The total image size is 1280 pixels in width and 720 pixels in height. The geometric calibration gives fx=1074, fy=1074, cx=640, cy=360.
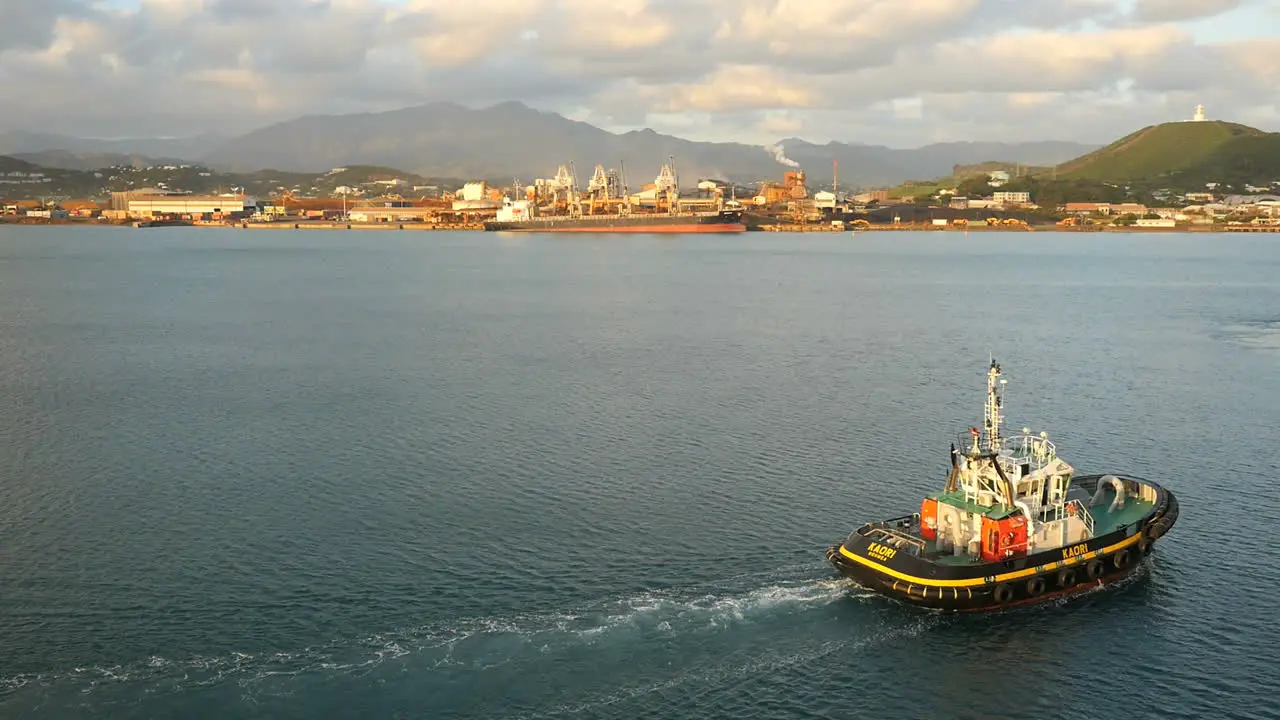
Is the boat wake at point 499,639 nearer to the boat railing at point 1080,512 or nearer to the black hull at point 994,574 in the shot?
the black hull at point 994,574

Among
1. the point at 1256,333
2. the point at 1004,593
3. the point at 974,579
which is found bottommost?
the point at 1004,593

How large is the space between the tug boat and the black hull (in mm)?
24

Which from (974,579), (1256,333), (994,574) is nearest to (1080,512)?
(994,574)

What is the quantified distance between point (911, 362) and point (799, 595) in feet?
120

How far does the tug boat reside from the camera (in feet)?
85.6

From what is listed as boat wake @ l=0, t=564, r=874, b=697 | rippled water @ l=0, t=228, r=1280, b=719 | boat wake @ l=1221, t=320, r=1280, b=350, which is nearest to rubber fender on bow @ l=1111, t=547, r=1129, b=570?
rippled water @ l=0, t=228, r=1280, b=719

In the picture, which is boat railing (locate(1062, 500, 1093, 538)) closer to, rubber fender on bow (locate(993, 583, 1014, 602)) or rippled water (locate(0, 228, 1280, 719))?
rippled water (locate(0, 228, 1280, 719))

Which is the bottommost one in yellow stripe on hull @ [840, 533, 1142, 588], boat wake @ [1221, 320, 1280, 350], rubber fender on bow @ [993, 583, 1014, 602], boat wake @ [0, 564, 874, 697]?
boat wake @ [0, 564, 874, 697]

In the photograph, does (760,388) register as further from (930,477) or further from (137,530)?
(137,530)

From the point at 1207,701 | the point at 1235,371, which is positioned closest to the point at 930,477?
the point at 1207,701

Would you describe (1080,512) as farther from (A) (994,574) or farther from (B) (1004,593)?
(A) (994,574)

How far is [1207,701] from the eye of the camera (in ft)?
74.6

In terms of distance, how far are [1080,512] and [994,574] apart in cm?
443

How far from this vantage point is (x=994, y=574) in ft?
85.6
